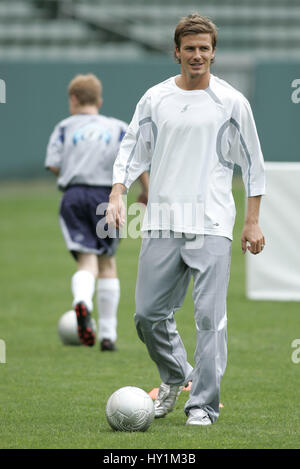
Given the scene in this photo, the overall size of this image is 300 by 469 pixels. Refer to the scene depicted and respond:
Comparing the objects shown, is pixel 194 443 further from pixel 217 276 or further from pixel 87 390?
pixel 87 390

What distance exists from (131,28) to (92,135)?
732 inches

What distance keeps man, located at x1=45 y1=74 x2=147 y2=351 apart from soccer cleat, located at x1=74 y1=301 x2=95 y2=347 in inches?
8.7

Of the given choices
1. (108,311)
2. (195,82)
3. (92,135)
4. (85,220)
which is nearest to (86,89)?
(92,135)

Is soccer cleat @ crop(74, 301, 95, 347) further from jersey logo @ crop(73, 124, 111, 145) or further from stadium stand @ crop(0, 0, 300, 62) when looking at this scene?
stadium stand @ crop(0, 0, 300, 62)

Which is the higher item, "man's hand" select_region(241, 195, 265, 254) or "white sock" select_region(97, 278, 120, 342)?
"man's hand" select_region(241, 195, 265, 254)

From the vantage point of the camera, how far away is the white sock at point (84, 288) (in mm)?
7328

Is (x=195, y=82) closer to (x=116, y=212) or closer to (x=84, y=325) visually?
(x=116, y=212)

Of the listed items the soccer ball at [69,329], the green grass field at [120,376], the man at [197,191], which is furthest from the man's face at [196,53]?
the soccer ball at [69,329]

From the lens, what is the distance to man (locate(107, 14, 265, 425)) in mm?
4879

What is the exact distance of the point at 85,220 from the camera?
783 cm

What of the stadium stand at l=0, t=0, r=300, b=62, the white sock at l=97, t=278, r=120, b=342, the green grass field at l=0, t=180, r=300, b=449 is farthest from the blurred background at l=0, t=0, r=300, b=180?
the white sock at l=97, t=278, r=120, b=342

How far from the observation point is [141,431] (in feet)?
15.9

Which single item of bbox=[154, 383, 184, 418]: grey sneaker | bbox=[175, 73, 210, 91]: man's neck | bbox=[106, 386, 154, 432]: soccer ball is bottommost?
bbox=[154, 383, 184, 418]: grey sneaker

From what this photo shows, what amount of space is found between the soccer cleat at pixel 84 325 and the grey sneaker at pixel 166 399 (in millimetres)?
1998
